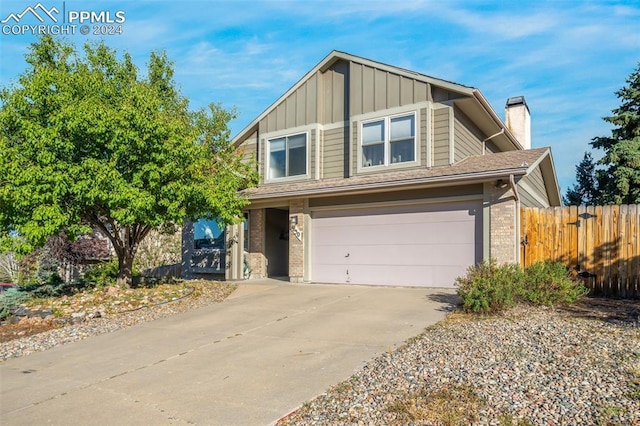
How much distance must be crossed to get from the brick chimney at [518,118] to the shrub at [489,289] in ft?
37.5

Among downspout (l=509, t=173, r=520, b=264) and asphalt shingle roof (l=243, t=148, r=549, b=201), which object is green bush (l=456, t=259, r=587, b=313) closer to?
downspout (l=509, t=173, r=520, b=264)

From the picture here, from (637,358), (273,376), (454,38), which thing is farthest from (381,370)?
(454,38)

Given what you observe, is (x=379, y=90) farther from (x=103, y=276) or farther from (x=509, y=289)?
(x=103, y=276)

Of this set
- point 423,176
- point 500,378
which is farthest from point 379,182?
point 500,378

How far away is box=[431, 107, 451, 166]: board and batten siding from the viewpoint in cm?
1275

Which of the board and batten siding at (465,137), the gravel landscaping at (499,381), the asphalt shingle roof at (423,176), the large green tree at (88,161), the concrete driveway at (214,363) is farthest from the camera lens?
the board and batten siding at (465,137)

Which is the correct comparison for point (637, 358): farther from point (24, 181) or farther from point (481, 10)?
point (24, 181)

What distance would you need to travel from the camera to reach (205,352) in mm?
7156

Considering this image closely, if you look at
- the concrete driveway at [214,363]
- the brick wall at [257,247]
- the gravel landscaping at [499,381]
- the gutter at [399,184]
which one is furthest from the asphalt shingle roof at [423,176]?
the gravel landscaping at [499,381]

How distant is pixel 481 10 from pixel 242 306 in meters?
8.32

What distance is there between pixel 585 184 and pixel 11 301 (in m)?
24.4

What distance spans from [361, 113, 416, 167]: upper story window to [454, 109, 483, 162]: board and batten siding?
1.22 metres

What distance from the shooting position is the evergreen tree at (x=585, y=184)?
23844 millimetres

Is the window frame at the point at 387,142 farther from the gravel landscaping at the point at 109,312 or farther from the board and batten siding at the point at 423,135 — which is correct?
the gravel landscaping at the point at 109,312
